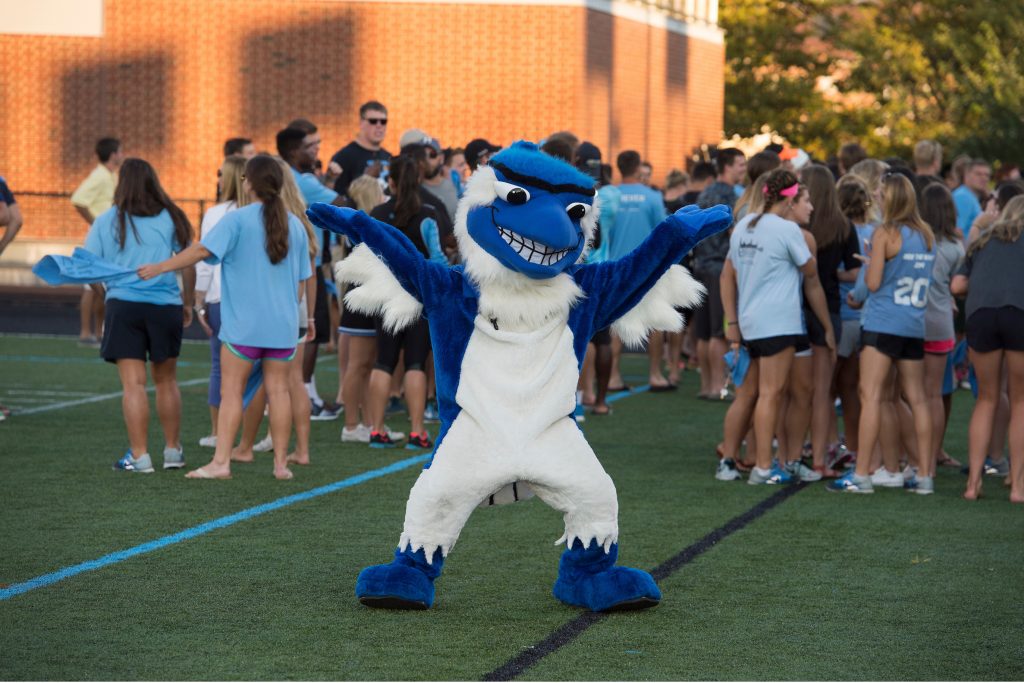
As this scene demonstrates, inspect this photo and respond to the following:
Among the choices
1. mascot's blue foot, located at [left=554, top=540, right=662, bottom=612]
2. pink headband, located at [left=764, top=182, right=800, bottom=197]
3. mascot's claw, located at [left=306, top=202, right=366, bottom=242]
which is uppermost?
pink headband, located at [left=764, top=182, right=800, bottom=197]

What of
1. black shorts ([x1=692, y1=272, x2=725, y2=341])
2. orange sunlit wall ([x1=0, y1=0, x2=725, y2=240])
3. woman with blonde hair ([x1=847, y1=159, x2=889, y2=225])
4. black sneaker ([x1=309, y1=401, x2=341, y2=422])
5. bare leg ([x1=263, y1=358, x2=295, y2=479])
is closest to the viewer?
bare leg ([x1=263, y1=358, x2=295, y2=479])

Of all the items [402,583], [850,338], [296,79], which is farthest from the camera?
[296,79]

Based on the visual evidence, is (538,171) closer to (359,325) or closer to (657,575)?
(657,575)

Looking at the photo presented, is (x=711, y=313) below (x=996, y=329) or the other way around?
below

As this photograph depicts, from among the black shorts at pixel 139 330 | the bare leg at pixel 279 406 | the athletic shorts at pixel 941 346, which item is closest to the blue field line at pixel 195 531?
the bare leg at pixel 279 406

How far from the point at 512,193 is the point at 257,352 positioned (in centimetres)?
355

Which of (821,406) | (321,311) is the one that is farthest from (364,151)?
(821,406)

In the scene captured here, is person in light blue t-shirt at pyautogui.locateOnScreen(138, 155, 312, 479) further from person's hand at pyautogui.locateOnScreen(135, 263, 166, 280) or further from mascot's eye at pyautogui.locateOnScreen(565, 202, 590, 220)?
mascot's eye at pyautogui.locateOnScreen(565, 202, 590, 220)

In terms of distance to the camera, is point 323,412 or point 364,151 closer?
point 323,412

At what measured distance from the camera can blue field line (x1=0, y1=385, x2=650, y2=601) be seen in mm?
6961

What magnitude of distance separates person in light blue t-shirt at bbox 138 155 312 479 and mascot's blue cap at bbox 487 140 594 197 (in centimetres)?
309

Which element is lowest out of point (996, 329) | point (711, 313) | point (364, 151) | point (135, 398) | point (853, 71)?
point (135, 398)

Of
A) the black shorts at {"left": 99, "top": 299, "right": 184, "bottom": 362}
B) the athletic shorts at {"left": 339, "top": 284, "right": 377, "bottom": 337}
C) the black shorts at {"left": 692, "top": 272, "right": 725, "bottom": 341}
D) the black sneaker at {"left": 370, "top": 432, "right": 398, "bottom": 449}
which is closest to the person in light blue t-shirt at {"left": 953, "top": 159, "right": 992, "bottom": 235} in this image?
the black shorts at {"left": 692, "top": 272, "right": 725, "bottom": 341}

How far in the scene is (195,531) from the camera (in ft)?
26.9
